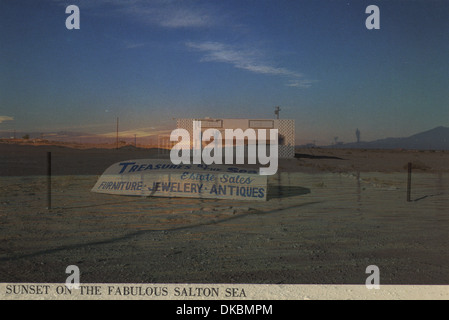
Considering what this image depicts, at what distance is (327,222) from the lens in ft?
30.1

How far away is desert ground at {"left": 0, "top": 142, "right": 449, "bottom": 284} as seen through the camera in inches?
208

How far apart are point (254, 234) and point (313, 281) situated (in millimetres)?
2840

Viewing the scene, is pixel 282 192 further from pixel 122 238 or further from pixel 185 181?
pixel 122 238

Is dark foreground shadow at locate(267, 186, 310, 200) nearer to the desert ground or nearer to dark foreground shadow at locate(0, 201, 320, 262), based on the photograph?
the desert ground

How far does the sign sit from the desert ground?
0.59 meters

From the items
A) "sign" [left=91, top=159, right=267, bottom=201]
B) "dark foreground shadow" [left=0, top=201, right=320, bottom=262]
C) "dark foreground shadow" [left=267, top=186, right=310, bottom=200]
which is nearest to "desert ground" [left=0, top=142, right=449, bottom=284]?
"dark foreground shadow" [left=0, top=201, right=320, bottom=262]

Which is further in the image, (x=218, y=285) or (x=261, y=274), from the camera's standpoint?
(x=261, y=274)

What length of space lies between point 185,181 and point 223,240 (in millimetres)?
6025

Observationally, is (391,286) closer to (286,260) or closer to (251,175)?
(286,260)

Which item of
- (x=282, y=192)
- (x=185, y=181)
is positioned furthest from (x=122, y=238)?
(x=282, y=192)

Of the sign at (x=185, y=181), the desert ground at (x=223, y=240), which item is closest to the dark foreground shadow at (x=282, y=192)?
the sign at (x=185, y=181)

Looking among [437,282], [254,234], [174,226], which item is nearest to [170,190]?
[174,226]

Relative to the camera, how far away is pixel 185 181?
13.0 m

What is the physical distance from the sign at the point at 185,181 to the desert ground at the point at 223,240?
1.93ft
